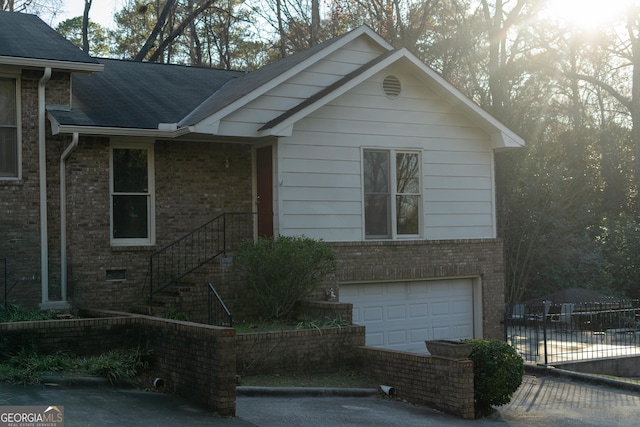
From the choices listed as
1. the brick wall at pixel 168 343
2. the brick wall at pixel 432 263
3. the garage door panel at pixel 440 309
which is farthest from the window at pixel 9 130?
the garage door panel at pixel 440 309

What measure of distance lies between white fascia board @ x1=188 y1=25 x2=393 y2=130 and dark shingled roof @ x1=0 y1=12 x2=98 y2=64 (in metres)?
2.61

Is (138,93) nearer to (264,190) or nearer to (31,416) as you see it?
(264,190)

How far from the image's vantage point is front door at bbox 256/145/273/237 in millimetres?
15789

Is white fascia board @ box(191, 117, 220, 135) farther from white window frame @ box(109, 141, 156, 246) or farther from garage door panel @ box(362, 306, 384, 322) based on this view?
garage door panel @ box(362, 306, 384, 322)

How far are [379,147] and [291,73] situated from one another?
2.51 meters

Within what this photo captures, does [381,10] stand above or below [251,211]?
above

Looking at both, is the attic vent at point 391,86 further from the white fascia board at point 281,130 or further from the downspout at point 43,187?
the downspout at point 43,187

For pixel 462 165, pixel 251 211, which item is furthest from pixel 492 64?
pixel 251 211

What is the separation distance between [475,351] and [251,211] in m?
6.51

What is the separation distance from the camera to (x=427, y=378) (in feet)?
37.7

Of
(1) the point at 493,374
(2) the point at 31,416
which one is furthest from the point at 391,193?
(2) the point at 31,416

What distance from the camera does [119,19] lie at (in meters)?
38.8

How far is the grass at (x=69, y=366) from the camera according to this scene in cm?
1041

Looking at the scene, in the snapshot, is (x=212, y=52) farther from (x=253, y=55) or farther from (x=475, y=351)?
(x=475, y=351)
